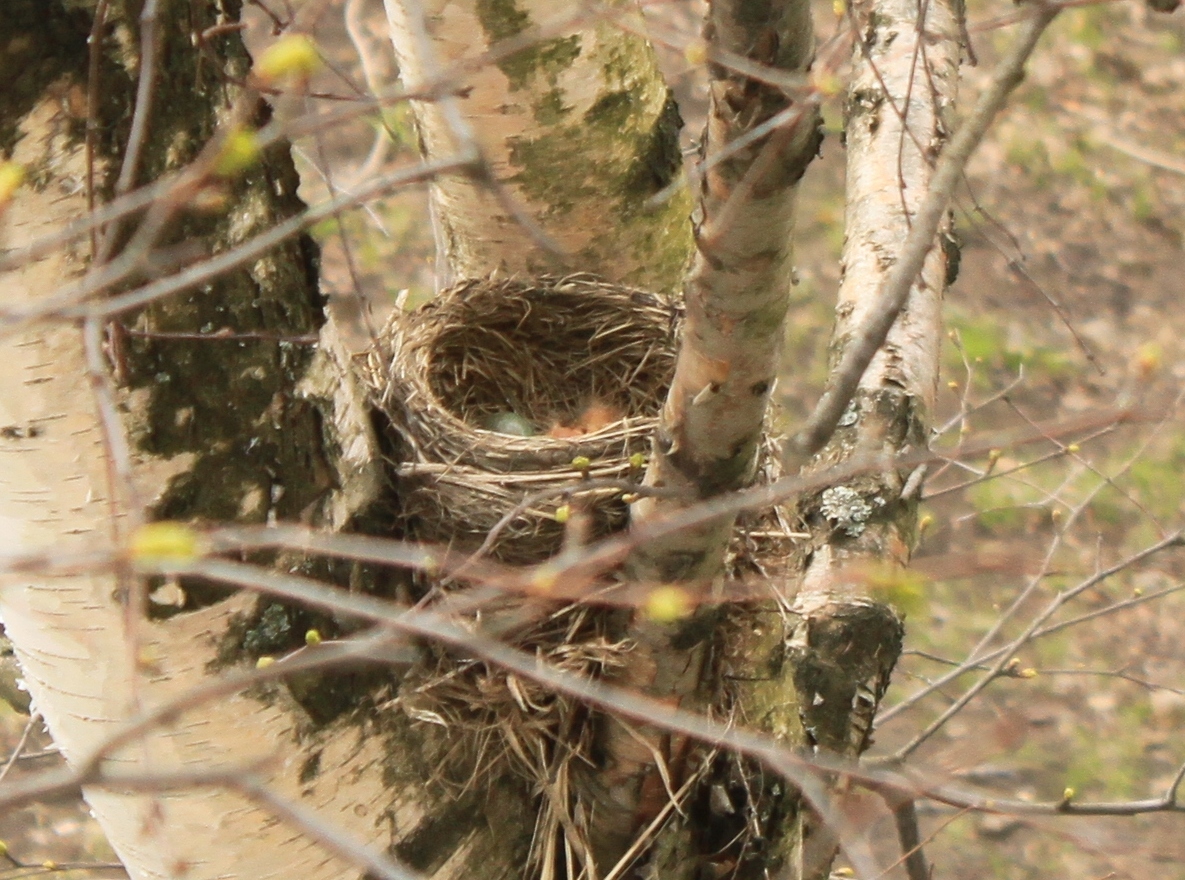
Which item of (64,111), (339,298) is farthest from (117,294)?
(339,298)

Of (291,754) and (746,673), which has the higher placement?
(291,754)

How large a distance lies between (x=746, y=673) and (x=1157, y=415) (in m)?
0.76

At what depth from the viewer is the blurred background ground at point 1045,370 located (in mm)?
4469

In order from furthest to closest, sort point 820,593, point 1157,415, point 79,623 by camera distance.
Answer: point 820,593
point 79,623
point 1157,415

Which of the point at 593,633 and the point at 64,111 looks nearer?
the point at 64,111

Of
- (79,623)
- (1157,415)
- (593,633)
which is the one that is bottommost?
(593,633)

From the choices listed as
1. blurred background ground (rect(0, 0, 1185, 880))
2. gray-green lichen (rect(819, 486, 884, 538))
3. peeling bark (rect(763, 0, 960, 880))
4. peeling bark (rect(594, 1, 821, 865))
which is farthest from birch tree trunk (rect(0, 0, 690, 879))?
blurred background ground (rect(0, 0, 1185, 880))

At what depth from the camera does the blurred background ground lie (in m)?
4.47

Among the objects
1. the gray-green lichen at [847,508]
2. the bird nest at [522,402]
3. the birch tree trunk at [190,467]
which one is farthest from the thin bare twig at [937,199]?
the gray-green lichen at [847,508]

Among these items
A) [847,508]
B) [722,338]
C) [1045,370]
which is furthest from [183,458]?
[1045,370]

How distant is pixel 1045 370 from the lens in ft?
18.4

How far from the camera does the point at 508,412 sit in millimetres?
2562

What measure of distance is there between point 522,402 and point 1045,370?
3.68 meters

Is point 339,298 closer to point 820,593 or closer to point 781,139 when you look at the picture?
point 820,593
